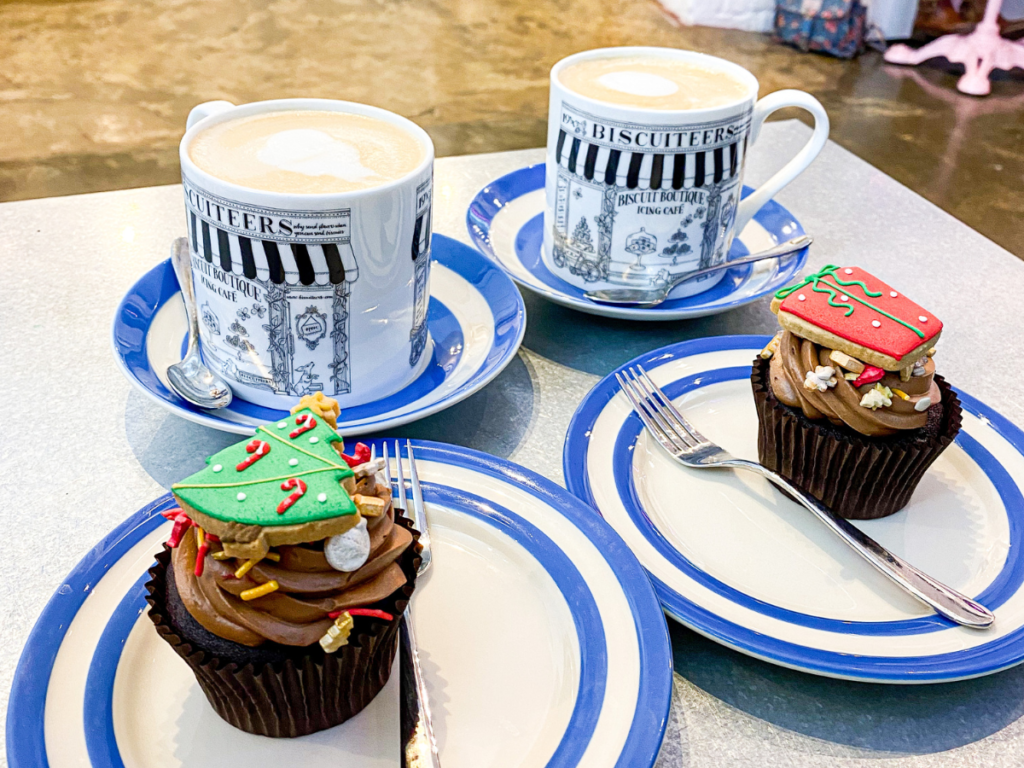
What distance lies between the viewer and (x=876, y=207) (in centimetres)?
144

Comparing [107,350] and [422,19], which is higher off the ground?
[107,350]

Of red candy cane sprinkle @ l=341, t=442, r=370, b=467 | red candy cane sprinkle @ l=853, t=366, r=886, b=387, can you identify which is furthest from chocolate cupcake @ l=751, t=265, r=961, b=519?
red candy cane sprinkle @ l=341, t=442, r=370, b=467

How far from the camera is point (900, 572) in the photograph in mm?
770

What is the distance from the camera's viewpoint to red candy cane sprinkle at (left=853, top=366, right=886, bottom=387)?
0.83 m

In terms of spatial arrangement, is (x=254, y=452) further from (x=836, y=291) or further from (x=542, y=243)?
(x=542, y=243)

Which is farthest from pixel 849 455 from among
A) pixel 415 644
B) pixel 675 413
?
pixel 415 644

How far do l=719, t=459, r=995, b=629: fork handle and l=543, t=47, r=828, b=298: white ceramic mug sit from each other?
34 cm

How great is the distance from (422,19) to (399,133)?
3529mm

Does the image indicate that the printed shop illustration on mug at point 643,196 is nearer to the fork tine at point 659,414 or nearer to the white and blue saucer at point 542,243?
the white and blue saucer at point 542,243

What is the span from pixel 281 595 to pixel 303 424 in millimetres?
121

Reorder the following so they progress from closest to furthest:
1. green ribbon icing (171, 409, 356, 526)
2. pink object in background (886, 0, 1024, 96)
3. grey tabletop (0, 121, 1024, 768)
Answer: green ribbon icing (171, 409, 356, 526) < grey tabletop (0, 121, 1024, 768) < pink object in background (886, 0, 1024, 96)

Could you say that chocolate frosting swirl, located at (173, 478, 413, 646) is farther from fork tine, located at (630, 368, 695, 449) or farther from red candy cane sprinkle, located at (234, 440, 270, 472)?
fork tine, located at (630, 368, 695, 449)

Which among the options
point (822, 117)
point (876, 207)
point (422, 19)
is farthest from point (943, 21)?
point (822, 117)

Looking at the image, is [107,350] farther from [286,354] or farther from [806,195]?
[806,195]
